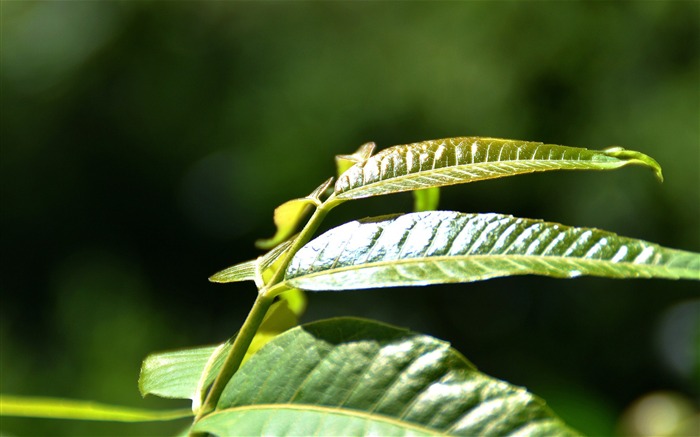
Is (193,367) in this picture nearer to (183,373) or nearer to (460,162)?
(183,373)

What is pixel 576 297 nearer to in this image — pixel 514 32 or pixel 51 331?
pixel 514 32

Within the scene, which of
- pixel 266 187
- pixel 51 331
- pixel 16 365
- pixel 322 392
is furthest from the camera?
pixel 266 187

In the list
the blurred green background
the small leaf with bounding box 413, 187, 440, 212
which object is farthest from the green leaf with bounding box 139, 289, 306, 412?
the blurred green background

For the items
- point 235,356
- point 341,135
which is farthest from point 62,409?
point 341,135

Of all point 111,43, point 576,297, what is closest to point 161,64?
point 111,43

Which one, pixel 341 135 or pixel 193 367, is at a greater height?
pixel 193 367

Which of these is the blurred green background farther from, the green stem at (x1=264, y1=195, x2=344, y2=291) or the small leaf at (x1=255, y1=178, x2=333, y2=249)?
the green stem at (x1=264, y1=195, x2=344, y2=291)
